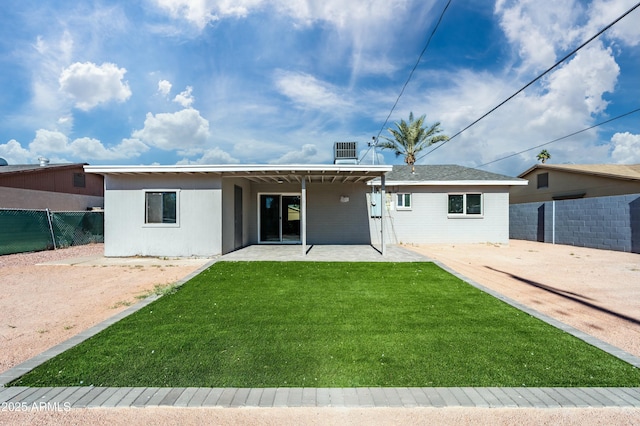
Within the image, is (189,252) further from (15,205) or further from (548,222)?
(548,222)

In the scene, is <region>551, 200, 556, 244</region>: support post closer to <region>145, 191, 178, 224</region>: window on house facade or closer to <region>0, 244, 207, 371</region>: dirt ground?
<region>0, 244, 207, 371</region>: dirt ground

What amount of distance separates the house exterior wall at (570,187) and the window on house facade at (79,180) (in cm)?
2778

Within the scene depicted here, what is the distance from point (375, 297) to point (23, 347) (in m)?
Result: 4.65

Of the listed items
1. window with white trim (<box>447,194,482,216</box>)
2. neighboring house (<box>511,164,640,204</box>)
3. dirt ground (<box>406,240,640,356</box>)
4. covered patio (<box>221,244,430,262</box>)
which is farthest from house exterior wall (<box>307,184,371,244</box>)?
neighboring house (<box>511,164,640,204</box>)

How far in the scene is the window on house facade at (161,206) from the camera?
998cm

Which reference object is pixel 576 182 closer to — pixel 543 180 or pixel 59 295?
pixel 543 180

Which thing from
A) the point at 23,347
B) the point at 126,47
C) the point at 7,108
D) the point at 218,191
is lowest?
the point at 23,347

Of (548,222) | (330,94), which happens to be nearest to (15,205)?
(330,94)

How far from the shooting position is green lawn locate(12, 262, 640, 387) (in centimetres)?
275

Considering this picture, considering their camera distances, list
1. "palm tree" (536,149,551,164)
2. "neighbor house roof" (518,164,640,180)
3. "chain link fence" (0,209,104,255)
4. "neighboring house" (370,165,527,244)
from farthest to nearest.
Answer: "palm tree" (536,149,551,164), "neighbor house roof" (518,164,640,180), "neighboring house" (370,165,527,244), "chain link fence" (0,209,104,255)

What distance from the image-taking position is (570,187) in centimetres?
1747

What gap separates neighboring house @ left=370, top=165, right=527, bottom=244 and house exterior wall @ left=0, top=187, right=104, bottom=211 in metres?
17.2

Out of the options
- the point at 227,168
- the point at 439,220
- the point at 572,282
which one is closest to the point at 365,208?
the point at 439,220

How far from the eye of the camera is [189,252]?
390 inches
